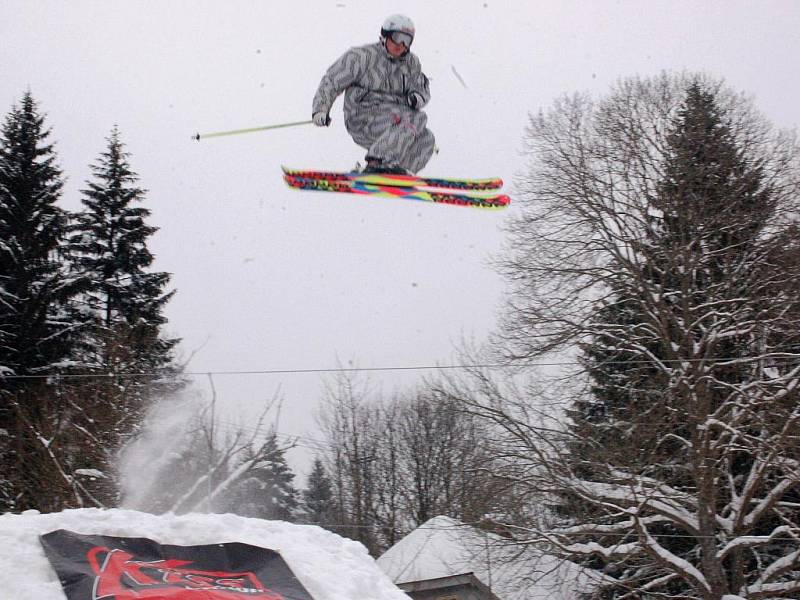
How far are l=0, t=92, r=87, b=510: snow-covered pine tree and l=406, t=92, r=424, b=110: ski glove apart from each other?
938 cm

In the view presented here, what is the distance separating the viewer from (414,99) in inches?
303

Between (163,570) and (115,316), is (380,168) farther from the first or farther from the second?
(115,316)

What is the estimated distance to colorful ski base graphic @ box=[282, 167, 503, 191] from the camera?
26.2ft

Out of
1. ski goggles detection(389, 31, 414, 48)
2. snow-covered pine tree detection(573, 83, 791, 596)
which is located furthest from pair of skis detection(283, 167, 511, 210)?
snow-covered pine tree detection(573, 83, 791, 596)

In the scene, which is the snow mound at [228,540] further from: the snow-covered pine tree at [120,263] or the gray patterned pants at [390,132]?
the snow-covered pine tree at [120,263]

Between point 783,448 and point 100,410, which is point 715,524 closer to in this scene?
point 783,448

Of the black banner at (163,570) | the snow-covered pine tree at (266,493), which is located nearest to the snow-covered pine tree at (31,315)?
the snow-covered pine tree at (266,493)

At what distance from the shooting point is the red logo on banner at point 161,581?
19.5 ft

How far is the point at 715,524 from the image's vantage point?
1482 centimetres

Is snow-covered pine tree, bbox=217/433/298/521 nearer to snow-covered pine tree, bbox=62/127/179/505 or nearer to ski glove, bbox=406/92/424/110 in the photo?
snow-covered pine tree, bbox=62/127/179/505

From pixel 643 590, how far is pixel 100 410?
9.72m

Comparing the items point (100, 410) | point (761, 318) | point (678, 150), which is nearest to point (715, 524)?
point (761, 318)

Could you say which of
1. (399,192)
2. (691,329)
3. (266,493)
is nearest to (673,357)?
(691,329)

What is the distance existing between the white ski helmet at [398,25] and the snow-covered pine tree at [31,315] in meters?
9.82
